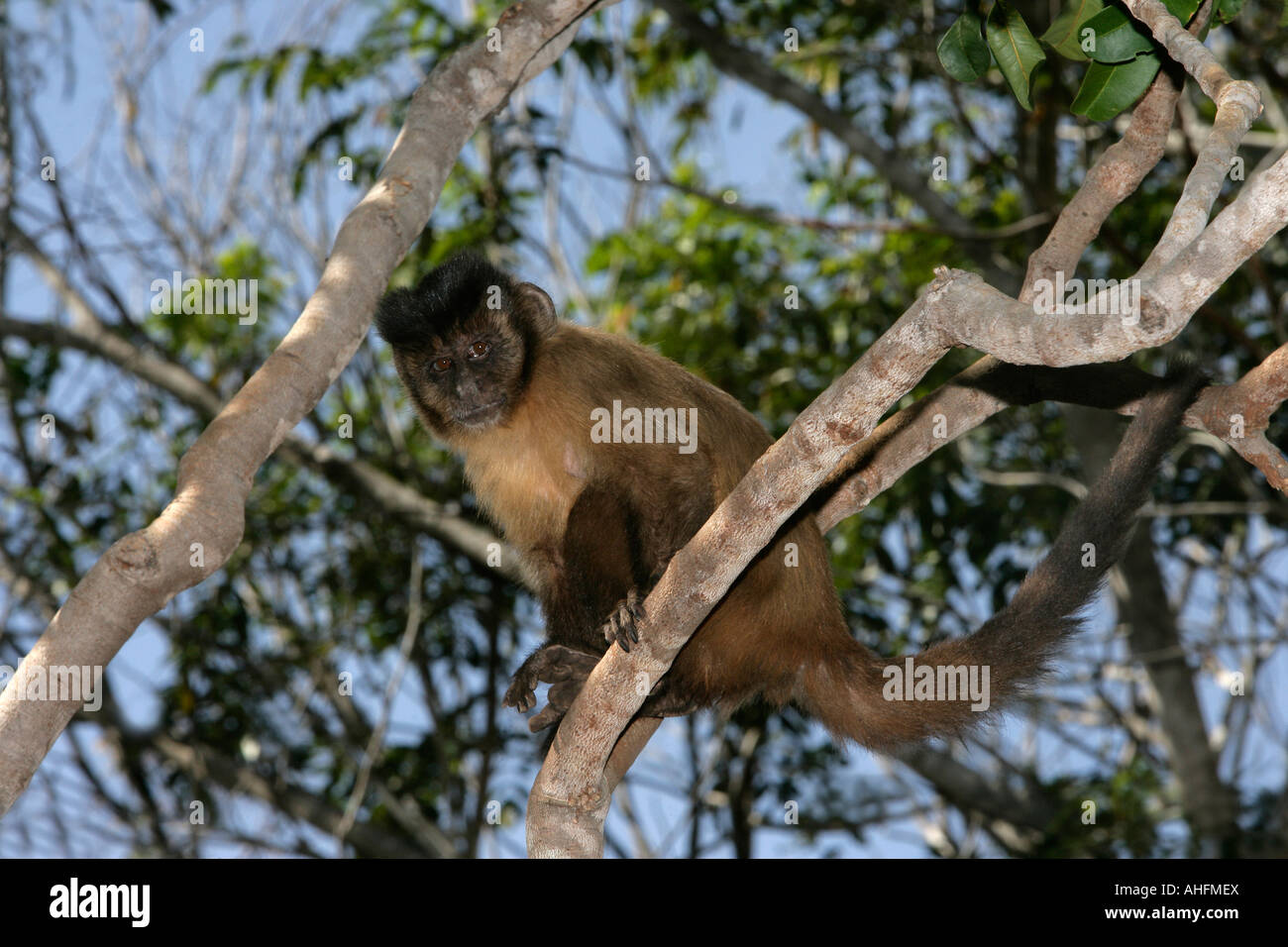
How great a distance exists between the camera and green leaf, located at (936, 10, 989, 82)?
386 cm

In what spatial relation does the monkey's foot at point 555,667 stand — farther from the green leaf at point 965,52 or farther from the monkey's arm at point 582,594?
the green leaf at point 965,52

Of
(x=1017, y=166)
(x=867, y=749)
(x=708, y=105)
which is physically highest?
(x=708, y=105)

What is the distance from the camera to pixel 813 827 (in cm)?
873

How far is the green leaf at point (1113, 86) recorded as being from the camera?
3.79 metres

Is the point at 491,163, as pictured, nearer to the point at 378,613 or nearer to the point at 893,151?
the point at 893,151

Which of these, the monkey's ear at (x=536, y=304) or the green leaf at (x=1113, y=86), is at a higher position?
the monkey's ear at (x=536, y=304)

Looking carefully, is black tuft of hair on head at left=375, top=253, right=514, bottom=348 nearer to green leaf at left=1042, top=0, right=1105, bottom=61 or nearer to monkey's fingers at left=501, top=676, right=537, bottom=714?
monkey's fingers at left=501, top=676, right=537, bottom=714

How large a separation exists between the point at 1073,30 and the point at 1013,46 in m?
0.18

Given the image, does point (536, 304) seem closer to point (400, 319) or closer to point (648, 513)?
point (400, 319)

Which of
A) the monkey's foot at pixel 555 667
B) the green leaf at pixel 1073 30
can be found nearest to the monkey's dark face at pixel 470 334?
the monkey's foot at pixel 555 667

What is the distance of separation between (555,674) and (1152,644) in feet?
15.5

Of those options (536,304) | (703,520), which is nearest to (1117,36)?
(703,520)

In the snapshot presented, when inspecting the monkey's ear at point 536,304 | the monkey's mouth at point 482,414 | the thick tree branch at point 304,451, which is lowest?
the monkey's mouth at point 482,414

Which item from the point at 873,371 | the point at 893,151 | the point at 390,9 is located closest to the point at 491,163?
the point at 390,9
